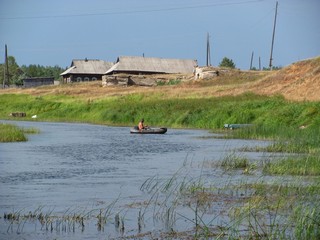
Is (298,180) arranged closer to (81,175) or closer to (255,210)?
(255,210)

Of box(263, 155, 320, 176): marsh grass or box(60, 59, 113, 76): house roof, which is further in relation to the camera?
box(60, 59, 113, 76): house roof

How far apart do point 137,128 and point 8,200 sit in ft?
83.6

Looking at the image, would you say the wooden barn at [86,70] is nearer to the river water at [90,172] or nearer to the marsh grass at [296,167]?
the river water at [90,172]

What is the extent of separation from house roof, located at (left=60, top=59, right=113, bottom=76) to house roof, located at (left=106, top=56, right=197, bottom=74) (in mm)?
5913

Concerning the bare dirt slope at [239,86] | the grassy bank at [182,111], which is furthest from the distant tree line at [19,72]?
the grassy bank at [182,111]

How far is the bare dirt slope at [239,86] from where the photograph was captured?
54.6m

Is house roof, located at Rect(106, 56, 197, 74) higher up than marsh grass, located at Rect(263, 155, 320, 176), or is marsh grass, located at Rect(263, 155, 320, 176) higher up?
house roof, located at Rect(106, 56, 197, 74)

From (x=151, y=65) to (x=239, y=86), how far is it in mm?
33195

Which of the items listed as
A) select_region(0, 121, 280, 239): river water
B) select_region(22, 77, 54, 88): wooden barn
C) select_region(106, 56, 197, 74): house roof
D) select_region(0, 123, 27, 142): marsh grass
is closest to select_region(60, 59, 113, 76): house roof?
select_region(106, 56, 197, 74): house roof

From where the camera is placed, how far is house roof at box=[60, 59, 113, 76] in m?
99.1

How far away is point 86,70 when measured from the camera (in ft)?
327

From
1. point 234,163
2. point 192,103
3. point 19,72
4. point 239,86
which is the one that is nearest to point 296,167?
point 234,163

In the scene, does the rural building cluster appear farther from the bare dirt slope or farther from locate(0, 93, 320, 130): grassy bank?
locate(0, 93, 320, 130): grassy bank

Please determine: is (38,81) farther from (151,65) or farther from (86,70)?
(151,65)
